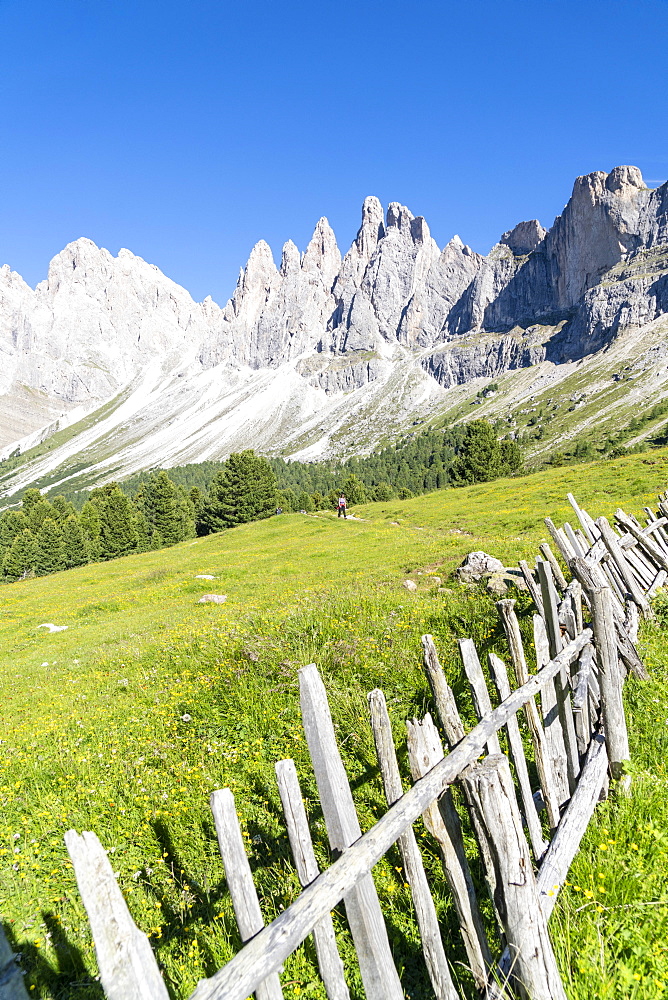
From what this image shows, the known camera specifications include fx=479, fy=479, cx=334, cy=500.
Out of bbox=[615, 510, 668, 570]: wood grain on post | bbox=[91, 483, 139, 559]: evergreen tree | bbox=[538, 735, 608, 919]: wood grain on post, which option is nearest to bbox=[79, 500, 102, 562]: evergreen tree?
bbox=[91, 483, 139, 559]: evergreen tree

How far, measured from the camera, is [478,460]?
80.5 m

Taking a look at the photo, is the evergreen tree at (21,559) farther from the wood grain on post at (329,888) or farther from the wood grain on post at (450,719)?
the wood grain on post at (329,888)

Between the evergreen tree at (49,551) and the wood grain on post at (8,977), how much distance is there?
303 ft

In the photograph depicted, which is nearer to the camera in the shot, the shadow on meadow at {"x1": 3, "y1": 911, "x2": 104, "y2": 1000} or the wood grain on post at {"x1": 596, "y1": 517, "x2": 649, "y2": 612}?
the shadow on meadow at {"x1": 3, "y1": 911, "x2": 104, "y2": 1000}

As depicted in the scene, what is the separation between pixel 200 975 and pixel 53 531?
3598 inches

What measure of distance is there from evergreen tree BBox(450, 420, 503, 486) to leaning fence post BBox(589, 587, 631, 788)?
77.0 m

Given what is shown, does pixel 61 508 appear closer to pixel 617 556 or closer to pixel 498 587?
pixel 498 587

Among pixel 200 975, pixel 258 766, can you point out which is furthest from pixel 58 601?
pixel 200 975

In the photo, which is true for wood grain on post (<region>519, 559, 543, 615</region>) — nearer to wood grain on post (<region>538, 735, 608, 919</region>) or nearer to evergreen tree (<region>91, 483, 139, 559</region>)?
wood grain on post (<region>538, 735, 608, 919</region>)

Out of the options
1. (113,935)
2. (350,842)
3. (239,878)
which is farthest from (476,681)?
(113,935)

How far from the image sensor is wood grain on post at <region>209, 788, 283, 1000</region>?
2.53 metres

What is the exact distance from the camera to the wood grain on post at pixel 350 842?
289 centimetres

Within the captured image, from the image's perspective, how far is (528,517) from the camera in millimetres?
27828

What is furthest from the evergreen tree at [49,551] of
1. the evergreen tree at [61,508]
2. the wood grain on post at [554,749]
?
the wood grain on post at [554,749]
